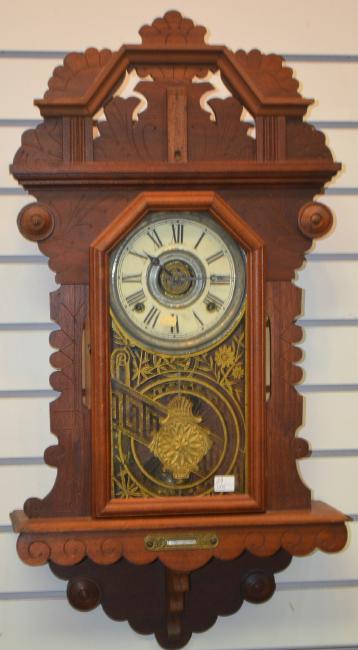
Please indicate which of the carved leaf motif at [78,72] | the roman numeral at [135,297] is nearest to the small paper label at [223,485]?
the roman numeral at [135,297]

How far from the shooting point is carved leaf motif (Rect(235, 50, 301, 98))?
1.19 metres

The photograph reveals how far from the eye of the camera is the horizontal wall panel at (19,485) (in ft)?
4.44

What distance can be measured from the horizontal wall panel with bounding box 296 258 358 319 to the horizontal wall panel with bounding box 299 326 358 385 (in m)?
0.03

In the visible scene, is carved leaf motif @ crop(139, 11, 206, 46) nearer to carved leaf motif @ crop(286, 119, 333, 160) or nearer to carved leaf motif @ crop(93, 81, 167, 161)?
carved leaf motif @ crop(93, 81, 167, 161)

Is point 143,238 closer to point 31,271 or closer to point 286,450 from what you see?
point 31,271

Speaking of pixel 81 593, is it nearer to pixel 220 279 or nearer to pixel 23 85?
pixel 220 279

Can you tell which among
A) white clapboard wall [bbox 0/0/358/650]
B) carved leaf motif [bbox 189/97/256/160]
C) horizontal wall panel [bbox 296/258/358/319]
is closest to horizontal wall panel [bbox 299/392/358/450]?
white clapboard wall [bbox 0/0/358/650]

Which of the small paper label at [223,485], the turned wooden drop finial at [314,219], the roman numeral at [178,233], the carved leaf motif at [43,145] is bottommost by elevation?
the small paper label at [223,485]

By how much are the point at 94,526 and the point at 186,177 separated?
55 centimetres

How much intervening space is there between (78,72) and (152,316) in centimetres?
40

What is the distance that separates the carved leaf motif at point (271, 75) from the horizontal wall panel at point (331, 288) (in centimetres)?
33

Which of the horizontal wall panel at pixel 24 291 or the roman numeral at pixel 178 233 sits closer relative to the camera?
the roman numeral at pixel 178 233

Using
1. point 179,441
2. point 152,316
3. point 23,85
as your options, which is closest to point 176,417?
point 179,441

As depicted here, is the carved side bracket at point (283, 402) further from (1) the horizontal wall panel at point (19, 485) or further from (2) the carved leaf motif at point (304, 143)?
(1) the horizontal wall panel at point (19, 485)
